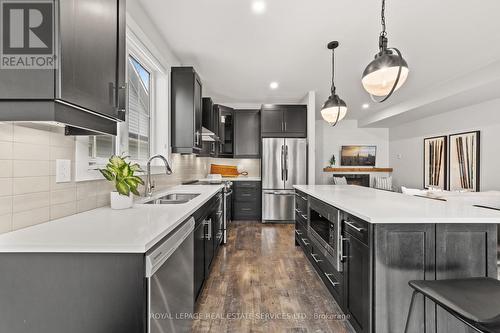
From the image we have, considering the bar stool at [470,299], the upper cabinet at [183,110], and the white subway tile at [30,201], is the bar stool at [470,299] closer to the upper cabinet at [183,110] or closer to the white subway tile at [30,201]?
the white subway tile at [30,201]

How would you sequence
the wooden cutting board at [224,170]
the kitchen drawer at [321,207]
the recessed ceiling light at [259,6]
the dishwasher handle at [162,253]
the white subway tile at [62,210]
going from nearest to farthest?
the dishwasher handle at [162,253] → the white subway tile at [62,210] → the kitchen drawer at [321,207] → the recessed ceiling light at [259,6] → the wooden cutting board at [224,170]

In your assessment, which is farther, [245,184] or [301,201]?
[245,184]

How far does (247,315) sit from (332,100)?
8.34 ft

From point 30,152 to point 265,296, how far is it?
2.09 metres

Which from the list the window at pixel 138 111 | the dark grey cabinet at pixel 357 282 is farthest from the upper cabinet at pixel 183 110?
the dark grey cabinet at pixel 357 282

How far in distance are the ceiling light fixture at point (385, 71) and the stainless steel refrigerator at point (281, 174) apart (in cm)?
346

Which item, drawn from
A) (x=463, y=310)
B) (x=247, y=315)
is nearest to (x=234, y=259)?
(x=247, y=315)

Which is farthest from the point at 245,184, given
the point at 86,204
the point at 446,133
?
the point at 446,133

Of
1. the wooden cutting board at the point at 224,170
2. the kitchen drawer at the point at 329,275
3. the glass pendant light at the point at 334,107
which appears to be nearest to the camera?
the kitchen drawer at the point at 329,275

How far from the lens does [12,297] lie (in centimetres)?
94

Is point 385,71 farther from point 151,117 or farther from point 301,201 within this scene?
point 151,117

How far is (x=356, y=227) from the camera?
168cm

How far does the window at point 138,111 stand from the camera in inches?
99.6

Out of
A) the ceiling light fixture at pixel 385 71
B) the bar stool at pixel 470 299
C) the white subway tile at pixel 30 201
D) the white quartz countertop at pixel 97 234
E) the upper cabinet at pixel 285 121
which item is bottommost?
the bar stool at pixel 470 299
